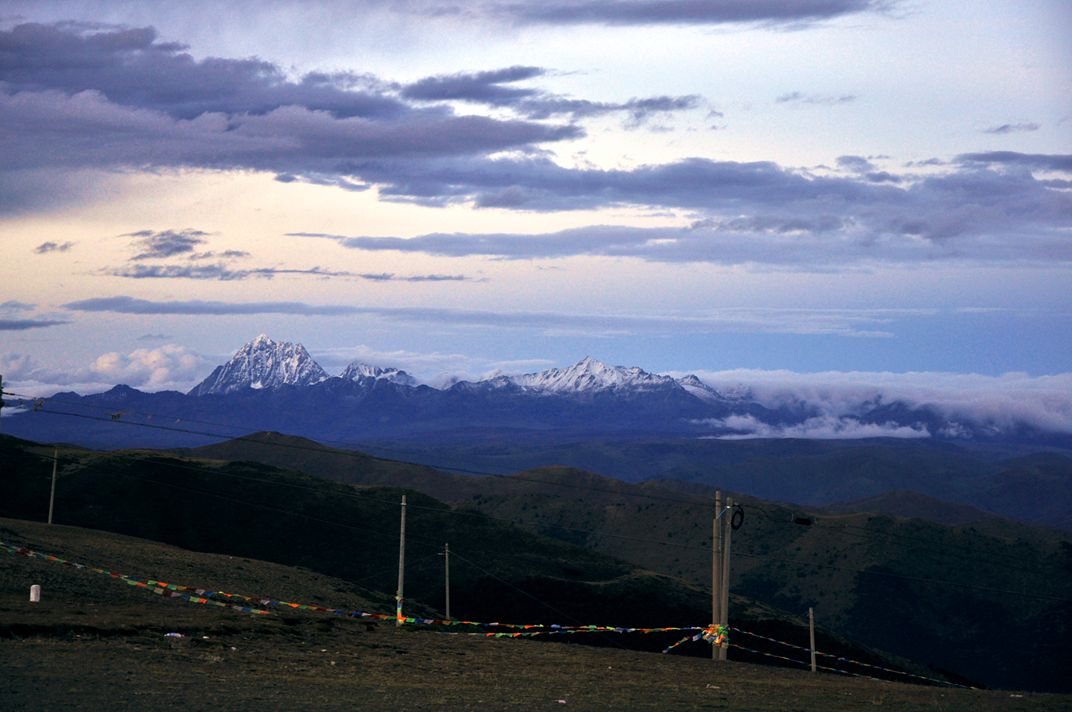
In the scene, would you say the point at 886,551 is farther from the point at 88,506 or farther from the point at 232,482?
the point at 88,506

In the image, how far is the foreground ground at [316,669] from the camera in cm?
3122

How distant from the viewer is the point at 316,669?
36969 mm

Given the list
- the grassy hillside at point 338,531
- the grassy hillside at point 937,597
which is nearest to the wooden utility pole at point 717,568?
the grassy hillside at point 338,531

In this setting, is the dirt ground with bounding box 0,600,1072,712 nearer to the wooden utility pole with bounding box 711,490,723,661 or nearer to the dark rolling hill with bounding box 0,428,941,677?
the wooden utility pole with bounding box 711,490,723,661

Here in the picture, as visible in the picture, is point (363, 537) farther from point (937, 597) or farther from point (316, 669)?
point (316, 669)

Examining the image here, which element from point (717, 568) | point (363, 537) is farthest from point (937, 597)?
point (717, 568)

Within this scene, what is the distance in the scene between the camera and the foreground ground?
31.2 meters

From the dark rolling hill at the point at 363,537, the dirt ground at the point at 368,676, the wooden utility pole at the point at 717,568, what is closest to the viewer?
the dirt ground at the point at 368,676

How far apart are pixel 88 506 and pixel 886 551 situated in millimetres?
122581

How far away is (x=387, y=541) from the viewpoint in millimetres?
141375

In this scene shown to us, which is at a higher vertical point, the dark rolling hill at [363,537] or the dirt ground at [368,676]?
the dirt ground at [368,676]

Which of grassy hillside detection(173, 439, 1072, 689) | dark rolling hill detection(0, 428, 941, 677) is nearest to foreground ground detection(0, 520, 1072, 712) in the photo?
dark rolling hill detection(0, 428, 941, 677)

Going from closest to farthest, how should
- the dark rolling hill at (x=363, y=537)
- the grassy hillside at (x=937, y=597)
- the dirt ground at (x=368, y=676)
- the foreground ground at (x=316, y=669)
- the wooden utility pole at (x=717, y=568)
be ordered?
the dirt ground at (x=368, y=676) → the foreground ground at (x=316, y=669) → the wooden utility pole at (x=717, y=568) → the dark rolling hill at (x=363, y=537) → the grassy hillside at (x=937, y=597)

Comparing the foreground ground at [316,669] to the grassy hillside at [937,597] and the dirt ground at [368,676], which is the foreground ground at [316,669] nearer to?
the dirt ground at [368,676]
